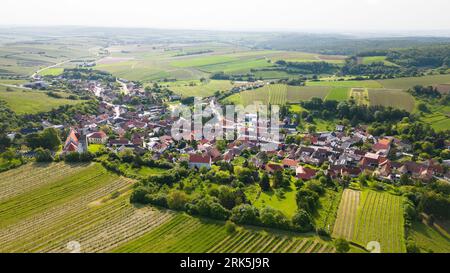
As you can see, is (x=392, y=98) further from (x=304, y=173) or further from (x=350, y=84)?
(x=304, y=173)

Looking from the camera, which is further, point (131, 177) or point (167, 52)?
point (167, 52)

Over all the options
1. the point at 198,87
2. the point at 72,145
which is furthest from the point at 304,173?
the point at 198,87

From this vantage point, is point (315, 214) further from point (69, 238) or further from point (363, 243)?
point (69, 238)

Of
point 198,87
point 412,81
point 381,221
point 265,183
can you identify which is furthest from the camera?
point 198,87

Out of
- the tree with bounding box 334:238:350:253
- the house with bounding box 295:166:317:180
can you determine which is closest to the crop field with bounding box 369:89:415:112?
the house with bounding box 295:166:317:180

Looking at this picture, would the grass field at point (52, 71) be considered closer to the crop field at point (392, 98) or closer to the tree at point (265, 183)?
the crop field at point (392, 98)
